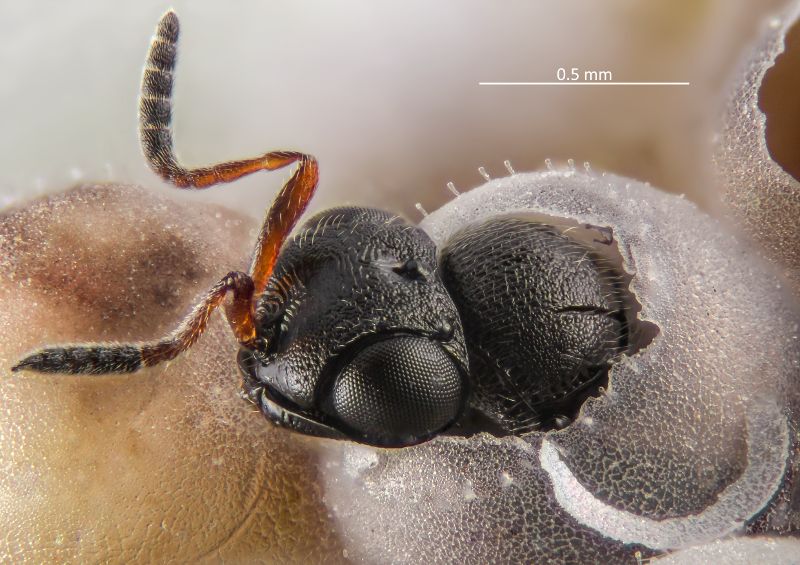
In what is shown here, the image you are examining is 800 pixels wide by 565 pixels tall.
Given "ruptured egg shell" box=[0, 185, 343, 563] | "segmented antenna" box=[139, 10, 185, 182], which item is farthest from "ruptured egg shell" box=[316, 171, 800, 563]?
"segmented antenna" box=[139, 10, 185, 182]

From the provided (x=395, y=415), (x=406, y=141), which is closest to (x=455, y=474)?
(x=395, y=415)

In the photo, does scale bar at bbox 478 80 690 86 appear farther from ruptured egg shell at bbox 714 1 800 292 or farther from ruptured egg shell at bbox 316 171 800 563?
ruptured egg shell at bbox 316 171 800 563

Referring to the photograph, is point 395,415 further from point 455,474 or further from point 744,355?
point 744,355

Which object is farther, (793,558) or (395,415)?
(793,558)

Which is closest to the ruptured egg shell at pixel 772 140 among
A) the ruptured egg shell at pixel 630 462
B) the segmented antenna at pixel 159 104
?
the ruptured egg shell at pixel 630 462

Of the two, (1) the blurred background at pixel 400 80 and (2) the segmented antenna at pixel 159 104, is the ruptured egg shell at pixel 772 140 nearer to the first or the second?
(1) the blurred background at pixel 400 80

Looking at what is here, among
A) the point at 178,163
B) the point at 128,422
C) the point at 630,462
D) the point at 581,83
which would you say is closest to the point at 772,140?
the point at 630,462
